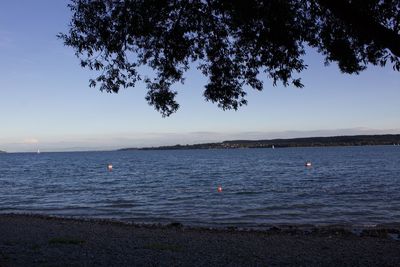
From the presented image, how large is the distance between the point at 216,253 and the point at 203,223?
10.0m

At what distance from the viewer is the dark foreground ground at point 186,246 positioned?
37.7 feet

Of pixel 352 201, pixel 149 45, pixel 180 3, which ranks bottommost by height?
pixel 352 201

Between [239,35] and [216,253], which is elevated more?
[239,35]

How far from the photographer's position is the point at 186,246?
1408cm

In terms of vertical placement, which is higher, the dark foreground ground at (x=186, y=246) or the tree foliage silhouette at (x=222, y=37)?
the tree foliage silhouette at (x=222, y=37)

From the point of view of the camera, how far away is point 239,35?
10.6 m

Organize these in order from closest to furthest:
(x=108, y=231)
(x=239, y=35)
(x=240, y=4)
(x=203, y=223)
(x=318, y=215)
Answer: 1. (x=240, y=4)
2. (x=239, y=35)
3. (x=108, y=231)
4. (x=203, y=223)
5. (x=318, y=215)

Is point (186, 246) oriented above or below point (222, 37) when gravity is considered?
below

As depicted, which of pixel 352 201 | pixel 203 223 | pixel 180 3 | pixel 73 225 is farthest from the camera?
pixel 352 201

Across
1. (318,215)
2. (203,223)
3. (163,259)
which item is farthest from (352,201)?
(163,259)

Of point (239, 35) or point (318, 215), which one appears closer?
point (239, 35)

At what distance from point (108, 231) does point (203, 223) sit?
258 inches

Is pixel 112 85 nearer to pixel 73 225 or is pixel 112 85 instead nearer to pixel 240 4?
pixel 240 4

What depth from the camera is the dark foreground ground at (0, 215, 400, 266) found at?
452 inches
